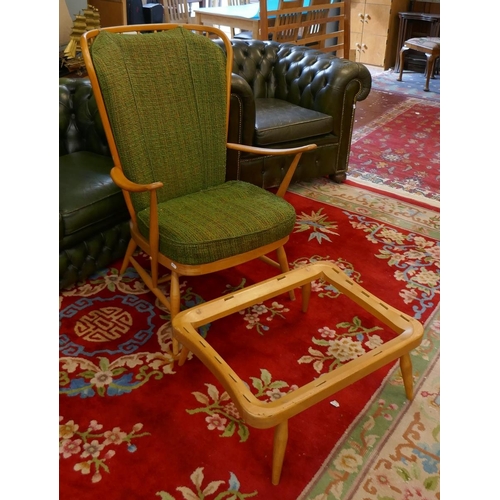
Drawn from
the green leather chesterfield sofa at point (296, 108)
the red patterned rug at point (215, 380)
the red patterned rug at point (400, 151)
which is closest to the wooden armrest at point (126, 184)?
the red patterned rug at point (215, 380)

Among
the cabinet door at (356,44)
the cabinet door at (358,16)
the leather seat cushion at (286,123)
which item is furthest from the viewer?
the cabinet door at (356,44)

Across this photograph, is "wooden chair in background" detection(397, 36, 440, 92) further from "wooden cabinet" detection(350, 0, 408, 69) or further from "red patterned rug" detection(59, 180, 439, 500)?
"red patterned rug" detection(59, 180, 439, 500)

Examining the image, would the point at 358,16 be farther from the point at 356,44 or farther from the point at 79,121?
the point at 79,121

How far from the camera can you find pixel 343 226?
3012 millimetres

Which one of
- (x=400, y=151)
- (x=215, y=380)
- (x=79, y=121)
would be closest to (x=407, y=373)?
(x=215, y=380)

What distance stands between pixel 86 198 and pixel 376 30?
17.1 ft

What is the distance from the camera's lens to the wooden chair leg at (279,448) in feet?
4.91

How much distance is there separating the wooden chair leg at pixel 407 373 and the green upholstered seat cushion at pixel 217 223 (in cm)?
68

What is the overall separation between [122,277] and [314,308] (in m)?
0.93

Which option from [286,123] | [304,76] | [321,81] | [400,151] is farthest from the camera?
[400,151]

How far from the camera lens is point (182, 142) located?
224cm

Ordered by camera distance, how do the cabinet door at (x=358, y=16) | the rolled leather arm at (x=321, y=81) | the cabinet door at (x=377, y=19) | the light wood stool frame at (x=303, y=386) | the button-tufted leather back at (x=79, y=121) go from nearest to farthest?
the light wood stool frame at (x=303, y=386) → the button-tufted leather back at (x=79, y=121) → the rolled leather arm at (x=321, y=81) → the cabinet door at (x=377, y=19) → the cabinet door at (x=358, y=16)

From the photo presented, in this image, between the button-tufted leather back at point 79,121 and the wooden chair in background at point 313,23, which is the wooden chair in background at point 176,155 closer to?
the button-tufted leather back at point 79,121

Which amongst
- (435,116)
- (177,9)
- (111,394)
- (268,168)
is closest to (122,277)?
(111,394)
